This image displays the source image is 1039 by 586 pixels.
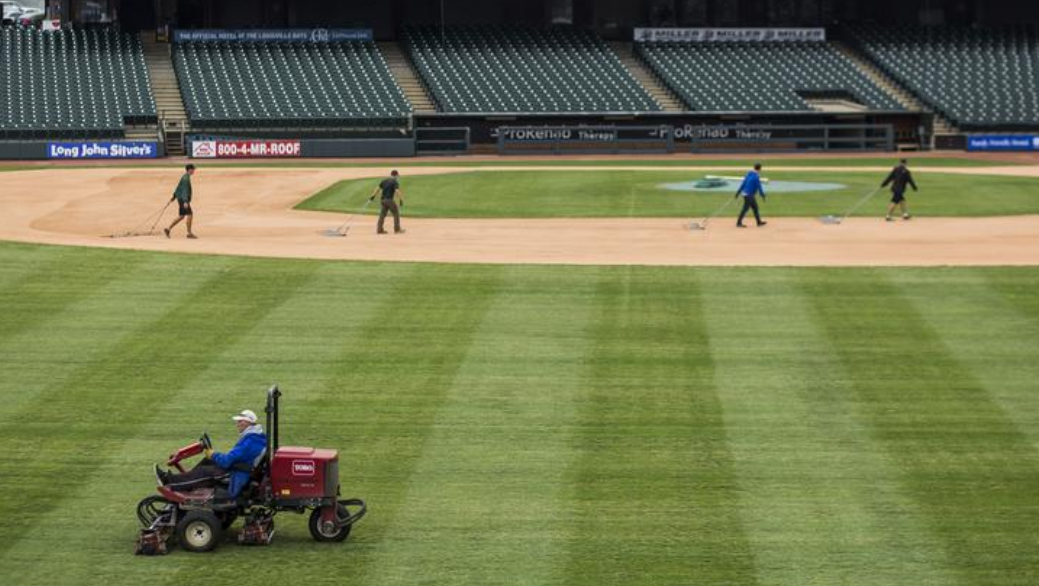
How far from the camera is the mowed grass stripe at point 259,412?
17.0 metres

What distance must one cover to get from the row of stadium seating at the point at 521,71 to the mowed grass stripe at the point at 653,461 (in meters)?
40.2

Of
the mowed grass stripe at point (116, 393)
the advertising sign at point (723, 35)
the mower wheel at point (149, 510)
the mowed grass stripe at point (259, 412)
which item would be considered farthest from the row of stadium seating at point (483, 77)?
the mower wheel at point (149, 510)

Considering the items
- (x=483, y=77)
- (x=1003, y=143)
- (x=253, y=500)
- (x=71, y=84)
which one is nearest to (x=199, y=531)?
(x=253, y=500)

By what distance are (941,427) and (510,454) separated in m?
5.78

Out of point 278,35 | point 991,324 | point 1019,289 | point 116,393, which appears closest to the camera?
point 116,393

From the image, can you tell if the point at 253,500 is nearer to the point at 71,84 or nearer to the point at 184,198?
the point at 184,198

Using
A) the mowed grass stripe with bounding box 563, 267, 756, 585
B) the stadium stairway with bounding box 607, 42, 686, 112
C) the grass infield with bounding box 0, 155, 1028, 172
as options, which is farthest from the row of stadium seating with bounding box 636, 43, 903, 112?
the mowed grass stripe with bounding box 563, 267, 756, 585

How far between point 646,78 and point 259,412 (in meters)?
53.2

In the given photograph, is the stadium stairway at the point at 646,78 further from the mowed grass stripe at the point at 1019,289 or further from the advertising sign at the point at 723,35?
the mowed grass stripe at the point at 1019,289

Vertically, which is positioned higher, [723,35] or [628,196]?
[723,35]

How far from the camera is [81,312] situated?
29.2 meters

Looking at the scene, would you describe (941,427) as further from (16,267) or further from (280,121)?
(280,121)

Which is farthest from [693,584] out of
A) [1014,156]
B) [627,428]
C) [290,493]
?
[1014,156]

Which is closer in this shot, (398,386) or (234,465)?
(234,465)
